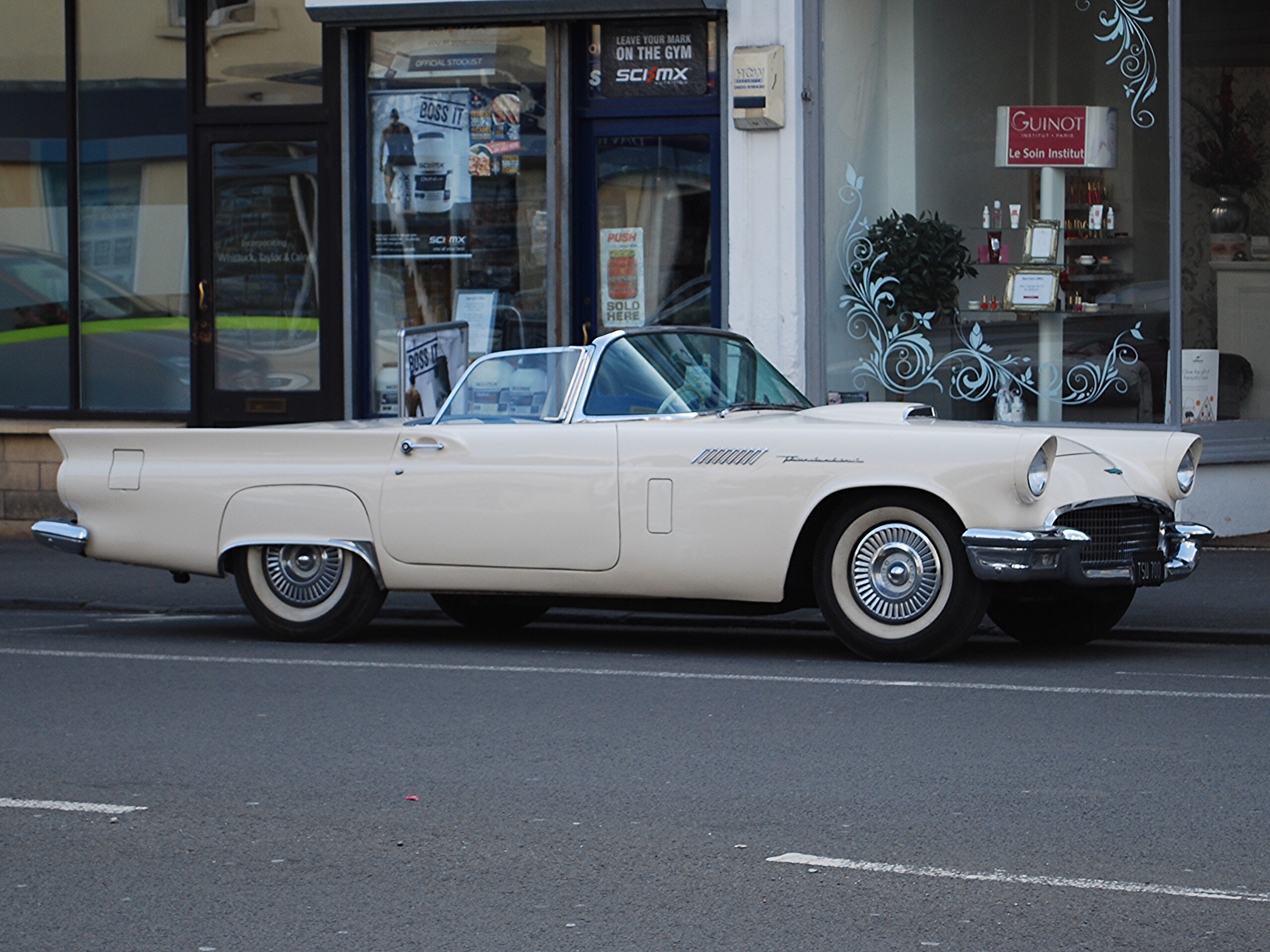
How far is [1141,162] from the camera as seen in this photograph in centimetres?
1301

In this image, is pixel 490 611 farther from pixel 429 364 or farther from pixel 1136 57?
pixel 1136 57

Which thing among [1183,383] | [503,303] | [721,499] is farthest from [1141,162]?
[721,499]

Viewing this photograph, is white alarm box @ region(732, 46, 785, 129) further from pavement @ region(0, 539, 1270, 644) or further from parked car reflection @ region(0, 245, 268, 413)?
parked car reflection @ region(0, 245, 268, 413)

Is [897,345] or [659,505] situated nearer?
[659,505]

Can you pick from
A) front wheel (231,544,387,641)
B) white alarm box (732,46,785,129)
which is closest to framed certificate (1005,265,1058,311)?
white alarm box (732,46,785,129)

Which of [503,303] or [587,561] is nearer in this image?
[587,561]

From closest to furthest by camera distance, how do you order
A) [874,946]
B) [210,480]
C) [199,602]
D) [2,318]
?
[874,946] → [210,480] → [199,602] → [2,318]

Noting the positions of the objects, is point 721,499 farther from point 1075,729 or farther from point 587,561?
point 1075,729

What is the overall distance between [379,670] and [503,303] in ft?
21.6

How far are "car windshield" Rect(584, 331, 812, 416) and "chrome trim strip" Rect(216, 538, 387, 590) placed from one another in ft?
4.15

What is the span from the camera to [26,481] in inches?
592

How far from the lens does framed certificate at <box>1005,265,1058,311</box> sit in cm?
1330

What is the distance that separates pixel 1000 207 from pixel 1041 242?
0.39m

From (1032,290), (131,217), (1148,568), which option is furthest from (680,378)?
(131,217)
